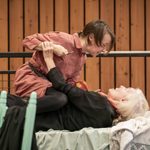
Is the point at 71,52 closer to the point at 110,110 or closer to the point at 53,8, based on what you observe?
the point at 110,110

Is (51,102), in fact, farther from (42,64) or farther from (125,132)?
(125,132)

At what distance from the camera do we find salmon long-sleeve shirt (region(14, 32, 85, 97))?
258 centimetres

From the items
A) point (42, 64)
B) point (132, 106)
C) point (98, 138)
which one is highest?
point (42, 64)

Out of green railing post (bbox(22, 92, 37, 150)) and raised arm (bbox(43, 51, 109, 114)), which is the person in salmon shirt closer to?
raised arm (bbox(43, 51, 109, 114))

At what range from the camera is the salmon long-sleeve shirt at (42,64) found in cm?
258

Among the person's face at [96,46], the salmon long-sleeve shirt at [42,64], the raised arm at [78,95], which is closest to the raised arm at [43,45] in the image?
the salmon long-sleeve shirt at [42,64]

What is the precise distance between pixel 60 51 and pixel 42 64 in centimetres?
17

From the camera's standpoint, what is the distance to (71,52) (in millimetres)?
2676

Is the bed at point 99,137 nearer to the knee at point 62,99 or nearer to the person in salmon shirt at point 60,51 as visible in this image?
the knee at point 62,99

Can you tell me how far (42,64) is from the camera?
265 centimetres

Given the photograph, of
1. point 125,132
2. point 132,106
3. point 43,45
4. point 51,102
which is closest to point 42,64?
point 43,45

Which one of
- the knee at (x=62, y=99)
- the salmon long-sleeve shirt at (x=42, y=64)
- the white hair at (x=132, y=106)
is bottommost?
the white hair at (x=132, y=106)

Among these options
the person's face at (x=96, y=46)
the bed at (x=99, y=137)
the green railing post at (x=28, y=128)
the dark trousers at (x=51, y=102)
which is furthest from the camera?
the person's face at (x=96, y=46)

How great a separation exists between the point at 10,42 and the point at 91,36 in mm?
2671
